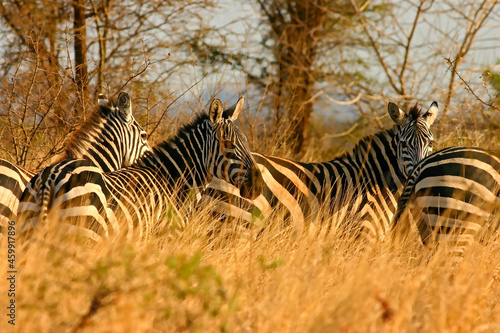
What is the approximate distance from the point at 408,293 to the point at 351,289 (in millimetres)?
478

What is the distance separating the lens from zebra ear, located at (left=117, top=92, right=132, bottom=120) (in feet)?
19.4

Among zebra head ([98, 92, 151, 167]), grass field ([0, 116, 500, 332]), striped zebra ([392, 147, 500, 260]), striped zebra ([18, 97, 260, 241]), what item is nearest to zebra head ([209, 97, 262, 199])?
striped zebra ([18, 97, 260, 241])

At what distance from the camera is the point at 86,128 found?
5.70 m

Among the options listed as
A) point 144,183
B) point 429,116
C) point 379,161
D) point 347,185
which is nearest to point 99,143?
point 144,183

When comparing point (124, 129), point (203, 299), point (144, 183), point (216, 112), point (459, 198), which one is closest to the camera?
point (203, 299)

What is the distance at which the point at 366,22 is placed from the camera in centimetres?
1346

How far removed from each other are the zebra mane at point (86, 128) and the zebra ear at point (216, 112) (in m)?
1.15

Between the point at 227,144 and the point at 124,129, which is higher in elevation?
the point at 124,129

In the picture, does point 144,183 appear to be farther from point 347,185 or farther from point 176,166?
point 347,185

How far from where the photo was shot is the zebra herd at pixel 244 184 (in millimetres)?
4094

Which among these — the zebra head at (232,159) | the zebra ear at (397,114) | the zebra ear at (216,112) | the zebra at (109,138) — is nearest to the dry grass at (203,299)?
the zebra head at (232,159)

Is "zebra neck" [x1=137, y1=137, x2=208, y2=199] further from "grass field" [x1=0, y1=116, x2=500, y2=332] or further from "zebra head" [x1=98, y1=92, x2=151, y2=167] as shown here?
"grass field" [x1=0, y1=116, x2=500, y2=332]

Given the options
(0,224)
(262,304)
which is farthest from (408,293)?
(0,224)

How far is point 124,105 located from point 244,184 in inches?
61.7
